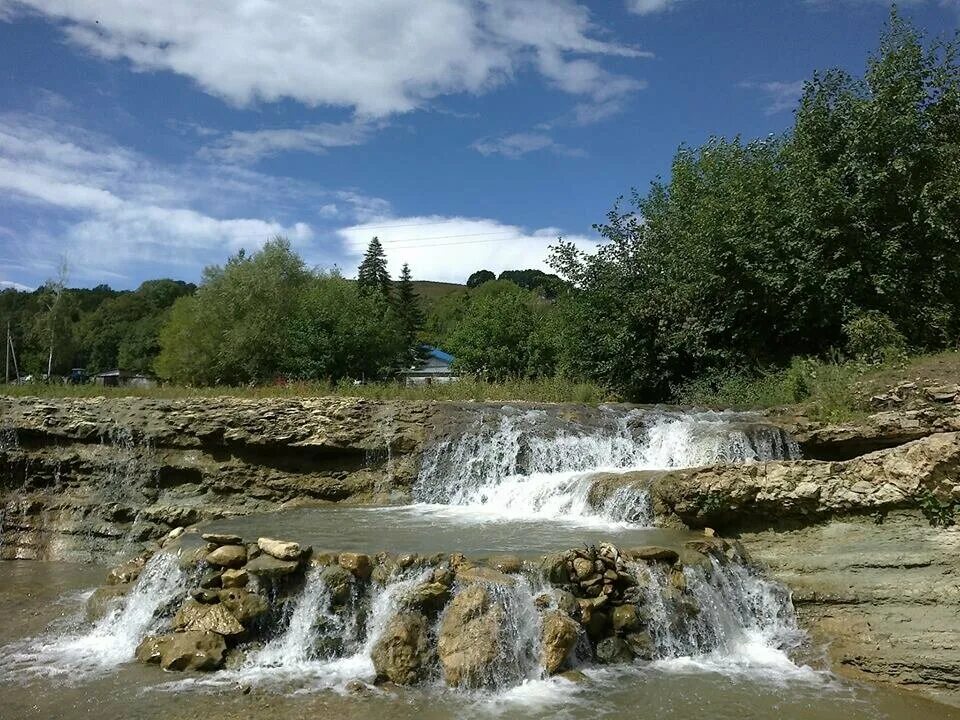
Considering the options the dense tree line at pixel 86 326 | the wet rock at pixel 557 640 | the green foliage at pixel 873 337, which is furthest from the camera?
the dense tree line at pixel 86 326

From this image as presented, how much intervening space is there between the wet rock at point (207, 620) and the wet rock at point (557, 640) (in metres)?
2.76

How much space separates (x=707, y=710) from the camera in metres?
5.16

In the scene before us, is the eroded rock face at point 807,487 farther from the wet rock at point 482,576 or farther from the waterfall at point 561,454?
the wet rock at point 482,576

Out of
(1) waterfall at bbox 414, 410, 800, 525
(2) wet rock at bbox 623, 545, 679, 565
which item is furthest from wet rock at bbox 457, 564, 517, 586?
(1) waterfall at bbox 414, 410, 800, 525

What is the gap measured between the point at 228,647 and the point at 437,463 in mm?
6047

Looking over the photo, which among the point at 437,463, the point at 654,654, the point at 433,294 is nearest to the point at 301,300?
the point at 437,463

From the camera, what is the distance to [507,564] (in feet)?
21.1

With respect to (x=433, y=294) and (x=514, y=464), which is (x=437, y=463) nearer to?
(x=514, y=464)

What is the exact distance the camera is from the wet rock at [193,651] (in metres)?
6.03

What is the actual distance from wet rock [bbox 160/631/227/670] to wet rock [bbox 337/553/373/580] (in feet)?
4.07

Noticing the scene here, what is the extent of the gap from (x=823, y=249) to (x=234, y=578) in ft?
44.2

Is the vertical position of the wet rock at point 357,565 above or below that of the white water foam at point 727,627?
above

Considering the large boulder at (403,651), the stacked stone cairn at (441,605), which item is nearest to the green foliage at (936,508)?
the stacked stone cairn at (441,605)

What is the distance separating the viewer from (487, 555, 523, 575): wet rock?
6.42 metres
